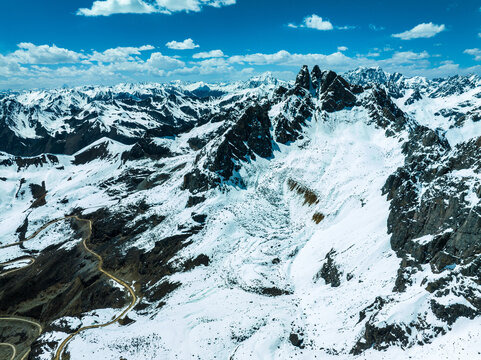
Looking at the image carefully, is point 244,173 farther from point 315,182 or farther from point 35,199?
point 35,199

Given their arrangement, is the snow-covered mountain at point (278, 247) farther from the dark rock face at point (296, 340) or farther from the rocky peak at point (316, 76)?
the rocky peak at point (316, 76)

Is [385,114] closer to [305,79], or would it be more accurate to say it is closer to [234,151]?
[305,79]

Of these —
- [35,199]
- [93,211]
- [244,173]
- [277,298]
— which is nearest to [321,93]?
[244,173]

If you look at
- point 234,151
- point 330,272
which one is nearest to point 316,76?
point 234,151

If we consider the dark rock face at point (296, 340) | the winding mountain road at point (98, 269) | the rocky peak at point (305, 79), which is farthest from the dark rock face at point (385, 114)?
the winding mountain road at point (98, 269)

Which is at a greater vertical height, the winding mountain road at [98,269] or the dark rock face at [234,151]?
the dark rock face at [234,151]

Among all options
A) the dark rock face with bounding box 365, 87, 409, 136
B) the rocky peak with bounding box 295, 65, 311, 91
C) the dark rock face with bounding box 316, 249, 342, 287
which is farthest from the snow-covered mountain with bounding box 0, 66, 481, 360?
the dark rock face with bounding box 365, 87, 409, 136

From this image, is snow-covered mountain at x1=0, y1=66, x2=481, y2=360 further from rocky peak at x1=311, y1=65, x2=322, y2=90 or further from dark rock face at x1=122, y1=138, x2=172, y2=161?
dark rock face at x1=122, y1=138, x2=172, y2=161

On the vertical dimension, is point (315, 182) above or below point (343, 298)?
above
